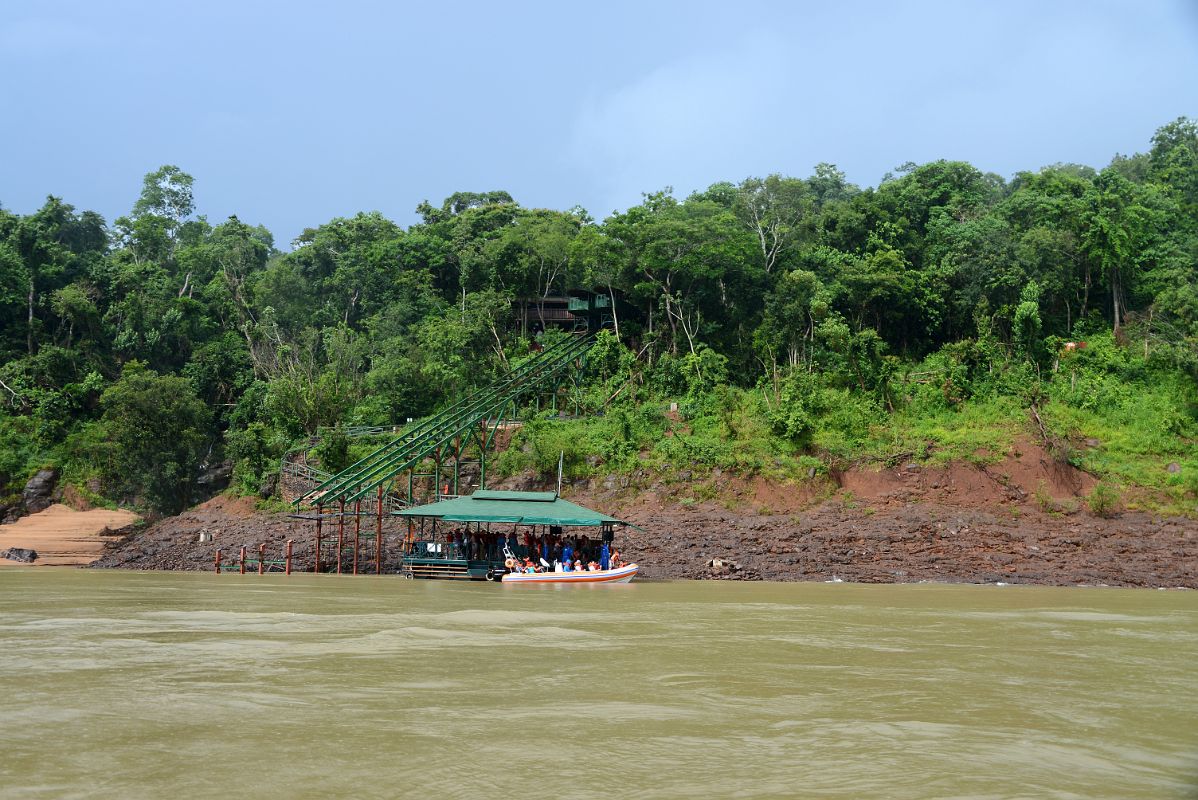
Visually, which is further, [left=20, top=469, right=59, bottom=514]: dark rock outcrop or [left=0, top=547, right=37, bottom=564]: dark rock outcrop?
[left=20, top=469, right=59, bottom=514]: dark rock outcrop

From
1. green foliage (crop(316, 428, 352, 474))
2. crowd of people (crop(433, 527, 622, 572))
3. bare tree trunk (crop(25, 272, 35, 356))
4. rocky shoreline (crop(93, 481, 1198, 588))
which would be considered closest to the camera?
crowd of people (crop(433, 527, 622, 572))

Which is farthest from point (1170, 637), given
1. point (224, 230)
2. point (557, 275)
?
point (224, 230)

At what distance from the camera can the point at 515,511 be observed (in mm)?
28328

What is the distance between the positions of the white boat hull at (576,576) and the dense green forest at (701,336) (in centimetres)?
1070

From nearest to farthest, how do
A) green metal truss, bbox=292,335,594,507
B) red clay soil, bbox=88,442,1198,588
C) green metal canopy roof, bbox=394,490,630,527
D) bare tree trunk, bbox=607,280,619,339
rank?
green metal canopy roof, bbox=394,490,630,527
red clay soil, bbox=88,442,1198,588
green metal truss, bbox=292,335,594,507
bare tree trunk, bbox=607,280,619,339

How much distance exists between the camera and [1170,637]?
16672mm

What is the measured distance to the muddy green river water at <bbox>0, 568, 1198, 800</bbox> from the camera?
7.43m

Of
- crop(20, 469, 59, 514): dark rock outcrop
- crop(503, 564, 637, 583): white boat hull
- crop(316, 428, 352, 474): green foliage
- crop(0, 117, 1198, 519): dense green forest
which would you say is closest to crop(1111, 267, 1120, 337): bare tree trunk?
crop(0, 117, 1198, 519): dense green forest

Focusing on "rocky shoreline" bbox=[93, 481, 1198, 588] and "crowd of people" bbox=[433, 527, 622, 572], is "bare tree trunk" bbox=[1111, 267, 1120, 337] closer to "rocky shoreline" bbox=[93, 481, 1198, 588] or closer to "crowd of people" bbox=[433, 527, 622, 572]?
"rocky shoreline" bbox=[93, 481, 1198, 588]

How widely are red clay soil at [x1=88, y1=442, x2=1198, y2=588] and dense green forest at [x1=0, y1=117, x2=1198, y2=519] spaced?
1.30 metres

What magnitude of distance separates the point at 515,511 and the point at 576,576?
8.39 feet

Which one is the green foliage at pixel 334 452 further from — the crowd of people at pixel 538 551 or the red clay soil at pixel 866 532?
the crowd of people at pixel 538 551

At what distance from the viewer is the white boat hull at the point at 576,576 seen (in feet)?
91.1

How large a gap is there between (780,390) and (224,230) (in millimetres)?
41634
